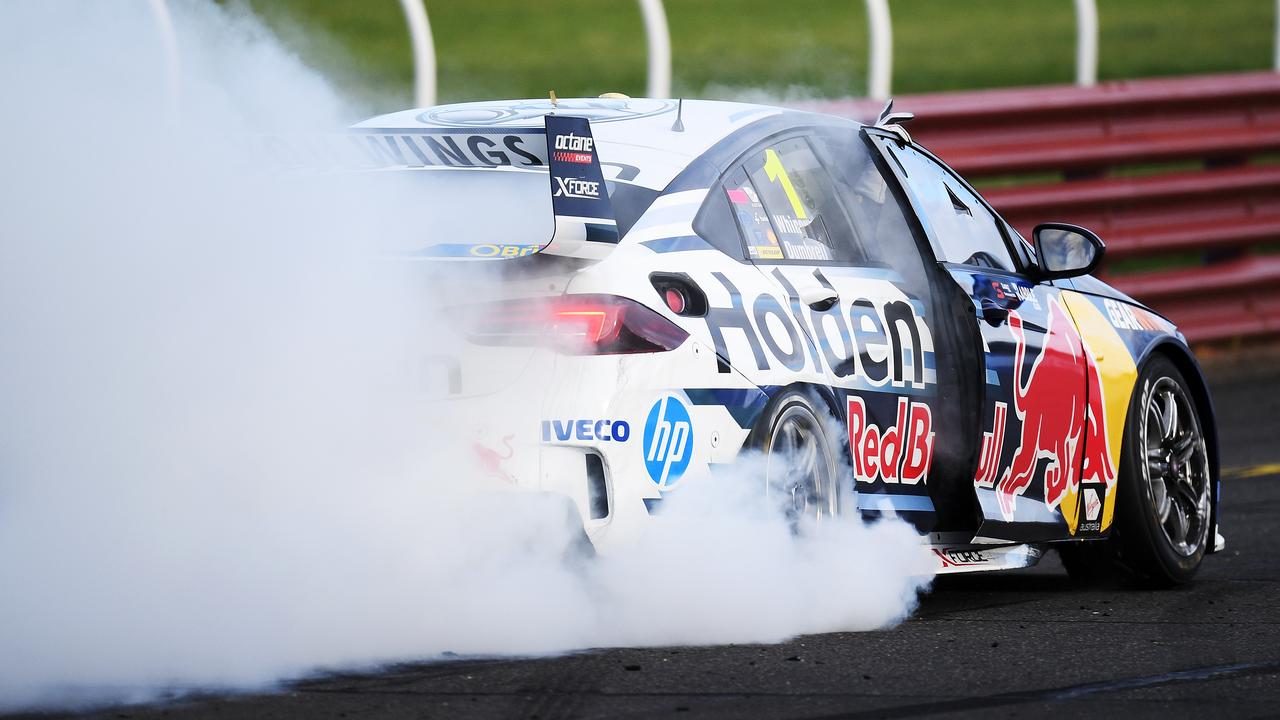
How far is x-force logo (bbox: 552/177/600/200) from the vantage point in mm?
5406

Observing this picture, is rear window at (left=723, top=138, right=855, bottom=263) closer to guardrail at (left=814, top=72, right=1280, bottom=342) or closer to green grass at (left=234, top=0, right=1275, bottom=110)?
guardrail at (left=814, top=72, right=1280, bottom=342)

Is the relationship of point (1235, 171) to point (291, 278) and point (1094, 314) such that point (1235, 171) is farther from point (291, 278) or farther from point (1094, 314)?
point (291, 278)

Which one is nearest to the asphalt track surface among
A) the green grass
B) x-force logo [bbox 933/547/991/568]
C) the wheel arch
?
x-force logo [bbox 933/547/991/568]

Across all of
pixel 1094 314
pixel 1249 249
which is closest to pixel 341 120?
pixel 1094 314

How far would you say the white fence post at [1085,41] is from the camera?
1277 centimetres

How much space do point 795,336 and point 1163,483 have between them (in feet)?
6.75

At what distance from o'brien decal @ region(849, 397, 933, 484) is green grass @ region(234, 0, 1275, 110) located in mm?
13508

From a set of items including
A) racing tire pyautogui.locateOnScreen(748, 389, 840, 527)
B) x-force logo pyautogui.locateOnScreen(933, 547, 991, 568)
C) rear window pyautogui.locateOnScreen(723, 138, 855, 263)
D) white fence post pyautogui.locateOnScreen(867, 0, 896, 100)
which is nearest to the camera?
racing tire pyautogui.locateOnScreen(748, 389, 840, 527)

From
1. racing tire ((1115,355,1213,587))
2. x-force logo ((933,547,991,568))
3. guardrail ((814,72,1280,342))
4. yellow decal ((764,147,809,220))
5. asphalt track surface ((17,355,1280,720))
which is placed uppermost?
guardrail ((814,72,1280,342))

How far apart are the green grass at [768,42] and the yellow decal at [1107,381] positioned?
12.9 m

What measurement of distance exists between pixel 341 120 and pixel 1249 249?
8.98 meters

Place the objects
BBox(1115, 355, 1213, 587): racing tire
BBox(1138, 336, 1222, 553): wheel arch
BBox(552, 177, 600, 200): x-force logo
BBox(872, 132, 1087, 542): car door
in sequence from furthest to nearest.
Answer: BBox(1138, 336, 1222, 553): wheel arch → BBox(1115, 355, 1213, 587): racing tire → BBox(872, 132, 1087, 542): car door → BBox(552, 177, 600, 200): x-force logo

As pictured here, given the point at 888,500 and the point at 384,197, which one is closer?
the point at 384,197

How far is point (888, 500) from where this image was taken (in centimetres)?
630
